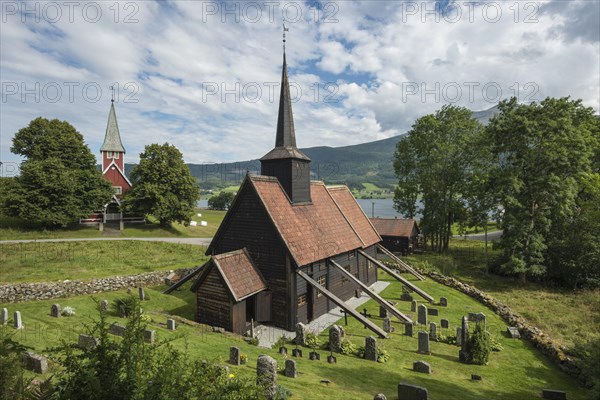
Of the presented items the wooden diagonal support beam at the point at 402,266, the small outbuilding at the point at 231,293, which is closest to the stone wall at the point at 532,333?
the wooden diagonal support beam at the point at 402,266

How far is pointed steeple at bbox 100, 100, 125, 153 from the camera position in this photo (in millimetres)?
50906

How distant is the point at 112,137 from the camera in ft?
170

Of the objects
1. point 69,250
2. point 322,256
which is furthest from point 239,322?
point 69,250

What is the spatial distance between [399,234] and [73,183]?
137 ft

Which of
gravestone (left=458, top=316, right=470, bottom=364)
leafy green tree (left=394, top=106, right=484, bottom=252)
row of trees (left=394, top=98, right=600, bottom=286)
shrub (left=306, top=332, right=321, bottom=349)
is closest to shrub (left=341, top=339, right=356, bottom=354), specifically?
shrub (left=306, top=332, right=321, bottom=349)

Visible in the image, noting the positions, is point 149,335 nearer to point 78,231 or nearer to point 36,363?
point 36,363

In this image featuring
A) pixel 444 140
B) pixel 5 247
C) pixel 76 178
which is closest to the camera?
pixel 5 247

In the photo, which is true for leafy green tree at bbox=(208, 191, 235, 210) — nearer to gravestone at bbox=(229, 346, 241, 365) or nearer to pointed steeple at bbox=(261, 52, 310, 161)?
pointed steeple at bbox=(261, 52, 310, 161)

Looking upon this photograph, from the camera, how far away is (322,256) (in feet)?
69.4

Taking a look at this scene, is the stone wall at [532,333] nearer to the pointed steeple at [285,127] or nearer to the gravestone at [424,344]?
the gravestone at [424,344]

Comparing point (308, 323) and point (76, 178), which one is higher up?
point (76, 178)

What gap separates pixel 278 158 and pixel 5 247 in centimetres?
2817

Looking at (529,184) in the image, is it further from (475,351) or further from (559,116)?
(475,351)

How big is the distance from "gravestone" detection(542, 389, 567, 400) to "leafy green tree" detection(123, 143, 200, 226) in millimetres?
42454
